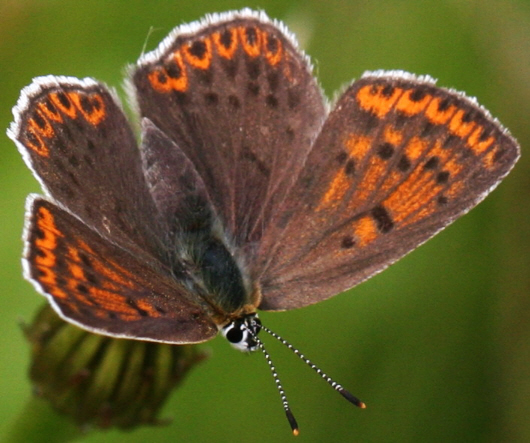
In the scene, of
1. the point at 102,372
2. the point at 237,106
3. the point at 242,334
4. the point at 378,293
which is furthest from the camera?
the point at 378,293

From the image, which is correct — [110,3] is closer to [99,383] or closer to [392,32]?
[392,32]

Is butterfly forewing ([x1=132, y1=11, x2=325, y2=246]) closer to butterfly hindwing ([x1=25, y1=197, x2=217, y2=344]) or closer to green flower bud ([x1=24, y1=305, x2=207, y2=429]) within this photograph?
green flower bud ([x1=24, y1=305, x2=207, y2=429])

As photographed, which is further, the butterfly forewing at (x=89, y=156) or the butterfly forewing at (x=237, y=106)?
the butterfly forewing at (x=237, y=106)

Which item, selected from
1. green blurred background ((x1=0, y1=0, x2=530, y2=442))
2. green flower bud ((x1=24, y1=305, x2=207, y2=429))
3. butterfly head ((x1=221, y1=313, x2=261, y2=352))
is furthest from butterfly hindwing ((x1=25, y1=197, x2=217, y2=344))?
green blurred background ((x1=0, y1=0, x2=530, y2=442))

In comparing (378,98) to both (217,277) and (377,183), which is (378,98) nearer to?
(377,183)

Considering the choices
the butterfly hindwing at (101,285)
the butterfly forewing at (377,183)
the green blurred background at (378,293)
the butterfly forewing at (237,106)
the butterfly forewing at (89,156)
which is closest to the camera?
the butterfly hindwing at (101,285)

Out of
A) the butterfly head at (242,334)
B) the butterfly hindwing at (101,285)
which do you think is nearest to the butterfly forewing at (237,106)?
the butterfly head at (242,334)

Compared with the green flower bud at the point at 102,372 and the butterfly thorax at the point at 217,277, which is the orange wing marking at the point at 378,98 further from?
the green flower bud at the point at 102,372

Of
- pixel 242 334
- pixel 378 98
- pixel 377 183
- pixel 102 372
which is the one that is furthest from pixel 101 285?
pixel 378 98
